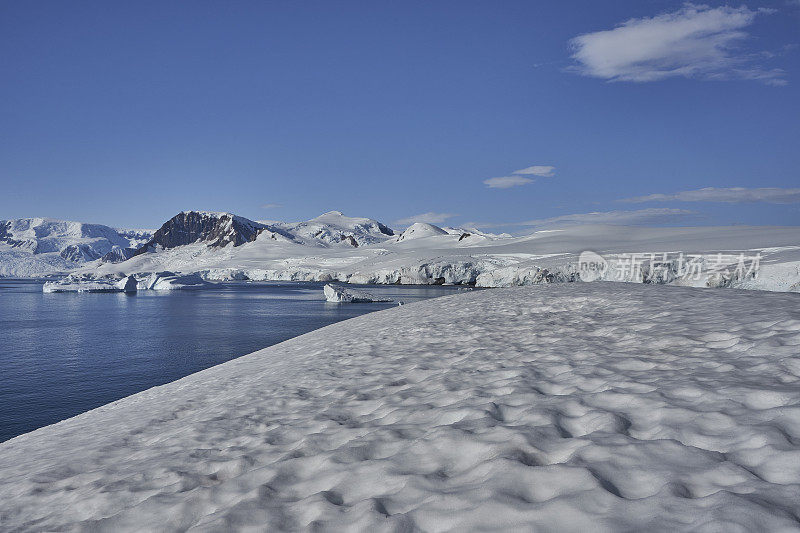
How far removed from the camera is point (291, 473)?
405cm

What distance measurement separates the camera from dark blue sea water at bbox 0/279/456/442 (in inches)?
661

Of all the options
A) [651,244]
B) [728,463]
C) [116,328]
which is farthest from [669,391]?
[651,244]

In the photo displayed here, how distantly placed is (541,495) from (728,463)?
1299 millimetres

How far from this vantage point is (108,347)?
91.0ft

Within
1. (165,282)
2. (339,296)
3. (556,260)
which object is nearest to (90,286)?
(165,282)

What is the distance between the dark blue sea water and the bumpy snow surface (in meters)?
10.4

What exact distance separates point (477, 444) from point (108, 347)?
97.4 ft

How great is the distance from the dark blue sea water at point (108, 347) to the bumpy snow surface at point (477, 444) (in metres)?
10.4

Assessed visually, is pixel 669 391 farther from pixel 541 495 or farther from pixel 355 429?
pixel 355 429

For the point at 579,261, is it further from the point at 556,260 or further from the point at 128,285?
the point at 128,285

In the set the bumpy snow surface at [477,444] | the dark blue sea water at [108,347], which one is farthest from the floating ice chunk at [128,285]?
the bumpy snow surface at [477,444]

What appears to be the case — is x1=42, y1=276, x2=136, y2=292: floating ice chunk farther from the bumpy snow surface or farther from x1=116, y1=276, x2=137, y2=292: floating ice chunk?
the bumpy snow surface

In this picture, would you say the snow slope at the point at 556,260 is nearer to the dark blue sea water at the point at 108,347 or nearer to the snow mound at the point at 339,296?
the snow mound at the point at 339,296

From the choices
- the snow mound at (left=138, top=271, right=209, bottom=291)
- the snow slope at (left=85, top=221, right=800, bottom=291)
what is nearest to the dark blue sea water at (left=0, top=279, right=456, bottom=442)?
the snow slope at (left=85, top=221, right=800, bottom=291)
